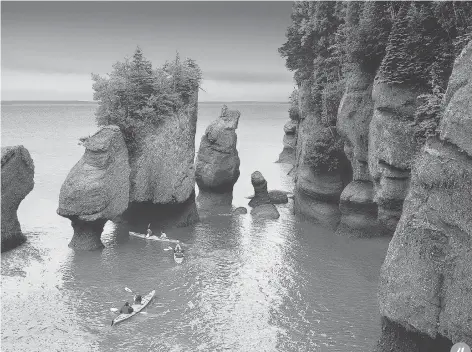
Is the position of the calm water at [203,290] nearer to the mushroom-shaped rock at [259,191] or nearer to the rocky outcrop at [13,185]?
the rocky outcrop at [13,185]

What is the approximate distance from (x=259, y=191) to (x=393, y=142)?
2357cm

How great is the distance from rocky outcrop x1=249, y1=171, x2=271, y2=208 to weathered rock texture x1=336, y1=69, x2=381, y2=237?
13898mm

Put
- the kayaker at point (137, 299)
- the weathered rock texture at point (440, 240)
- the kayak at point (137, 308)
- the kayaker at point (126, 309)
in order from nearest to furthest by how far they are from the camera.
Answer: the weathered rock texture at point (440, 240) → the kayak at point (137, 308) → the kayaker at point (126, 309) → the kayaker at point (137, 299)

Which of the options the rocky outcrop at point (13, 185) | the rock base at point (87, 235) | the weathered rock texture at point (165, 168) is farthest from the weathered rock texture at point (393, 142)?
the rocky outcrop at point (13, 185)

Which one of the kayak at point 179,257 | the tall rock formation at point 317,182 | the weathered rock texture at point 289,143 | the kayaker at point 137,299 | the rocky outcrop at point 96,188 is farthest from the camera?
the weathered rock texture at point 289,143

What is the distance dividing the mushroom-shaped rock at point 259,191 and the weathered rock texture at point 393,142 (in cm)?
2077

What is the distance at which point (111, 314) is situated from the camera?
2516cm

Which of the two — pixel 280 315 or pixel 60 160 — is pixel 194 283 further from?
pixel 60 160

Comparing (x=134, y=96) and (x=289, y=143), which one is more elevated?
(x=134, y=96)

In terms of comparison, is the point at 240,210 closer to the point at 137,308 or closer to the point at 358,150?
the point at 358,150

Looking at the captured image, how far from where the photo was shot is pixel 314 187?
136 ft

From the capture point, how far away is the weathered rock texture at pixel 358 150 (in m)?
34.0


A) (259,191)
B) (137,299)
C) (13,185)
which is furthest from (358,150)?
(13,185)

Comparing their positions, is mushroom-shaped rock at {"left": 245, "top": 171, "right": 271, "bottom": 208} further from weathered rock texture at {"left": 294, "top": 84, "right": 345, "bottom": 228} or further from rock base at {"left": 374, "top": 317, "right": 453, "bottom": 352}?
rock base at {"left": 374, "top": 317, "right": 453, "bottom": 352}
